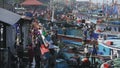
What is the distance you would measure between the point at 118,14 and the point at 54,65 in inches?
1187

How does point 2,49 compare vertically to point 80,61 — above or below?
above

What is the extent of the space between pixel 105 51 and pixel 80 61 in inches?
159

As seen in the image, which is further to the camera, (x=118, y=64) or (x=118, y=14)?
(x=118, y=14)

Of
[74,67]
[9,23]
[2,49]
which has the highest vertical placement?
[9,23]

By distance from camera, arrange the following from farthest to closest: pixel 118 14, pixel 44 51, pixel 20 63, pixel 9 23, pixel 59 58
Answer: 1. pixel 118 14
2. pixel 59 58
3. pixel 44 51
4. pixel 20 63
5. pixel 9 23

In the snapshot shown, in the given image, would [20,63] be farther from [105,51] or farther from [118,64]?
[105,51]

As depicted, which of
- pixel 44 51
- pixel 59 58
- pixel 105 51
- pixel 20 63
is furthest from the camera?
pixel 105 51

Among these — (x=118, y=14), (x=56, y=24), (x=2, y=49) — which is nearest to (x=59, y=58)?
(x=2, y=49)

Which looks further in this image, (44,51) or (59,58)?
(59,58)

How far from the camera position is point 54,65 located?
57.9ft

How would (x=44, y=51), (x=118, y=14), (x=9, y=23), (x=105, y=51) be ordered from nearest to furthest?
(x=9, y=23)
(x=44, y=51)
(x=105, y=51)
(x=118, y=14)

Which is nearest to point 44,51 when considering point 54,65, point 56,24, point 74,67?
point 54,65

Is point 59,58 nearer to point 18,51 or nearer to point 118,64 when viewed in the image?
point 18,51

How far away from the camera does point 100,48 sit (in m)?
23.2
